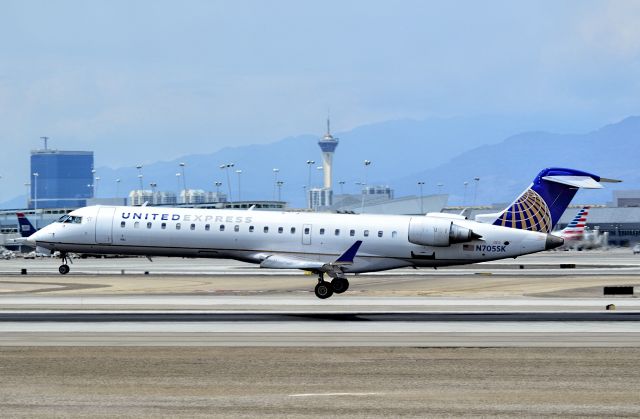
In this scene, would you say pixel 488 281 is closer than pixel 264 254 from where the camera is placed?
No

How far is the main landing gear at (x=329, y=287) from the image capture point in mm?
48375

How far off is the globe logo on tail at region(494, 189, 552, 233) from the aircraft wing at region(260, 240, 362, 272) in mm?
10426

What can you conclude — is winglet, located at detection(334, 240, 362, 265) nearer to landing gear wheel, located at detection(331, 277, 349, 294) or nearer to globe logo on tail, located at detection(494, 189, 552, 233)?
landing gear wheel, located at detection(331, 277, 349, 294)

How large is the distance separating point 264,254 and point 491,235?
11344 millimetres

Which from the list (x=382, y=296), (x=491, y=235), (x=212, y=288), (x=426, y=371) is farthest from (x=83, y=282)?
(x=426, y=371)

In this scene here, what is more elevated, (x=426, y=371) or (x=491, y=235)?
(x=491, y=235)

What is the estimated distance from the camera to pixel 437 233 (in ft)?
180

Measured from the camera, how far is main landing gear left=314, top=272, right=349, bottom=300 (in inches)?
1905

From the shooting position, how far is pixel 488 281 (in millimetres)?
61594

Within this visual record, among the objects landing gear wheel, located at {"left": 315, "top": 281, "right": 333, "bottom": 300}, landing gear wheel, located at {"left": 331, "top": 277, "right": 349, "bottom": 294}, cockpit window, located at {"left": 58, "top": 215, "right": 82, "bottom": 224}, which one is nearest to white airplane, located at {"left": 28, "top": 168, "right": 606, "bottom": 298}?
cockpit window, located at {"left": 58, "top": 215, "right": 82, "bottom": 224}

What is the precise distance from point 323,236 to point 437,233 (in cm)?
557

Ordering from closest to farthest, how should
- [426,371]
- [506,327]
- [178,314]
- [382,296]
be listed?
[426,371], [506,327], [178,314], [382,296]

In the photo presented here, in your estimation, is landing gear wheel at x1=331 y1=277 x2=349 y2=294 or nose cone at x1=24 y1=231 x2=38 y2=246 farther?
nose cone at x1=24 y1=231 x2=38 y2=246

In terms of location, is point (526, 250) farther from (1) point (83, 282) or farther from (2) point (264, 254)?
(1) point (83, 282)
